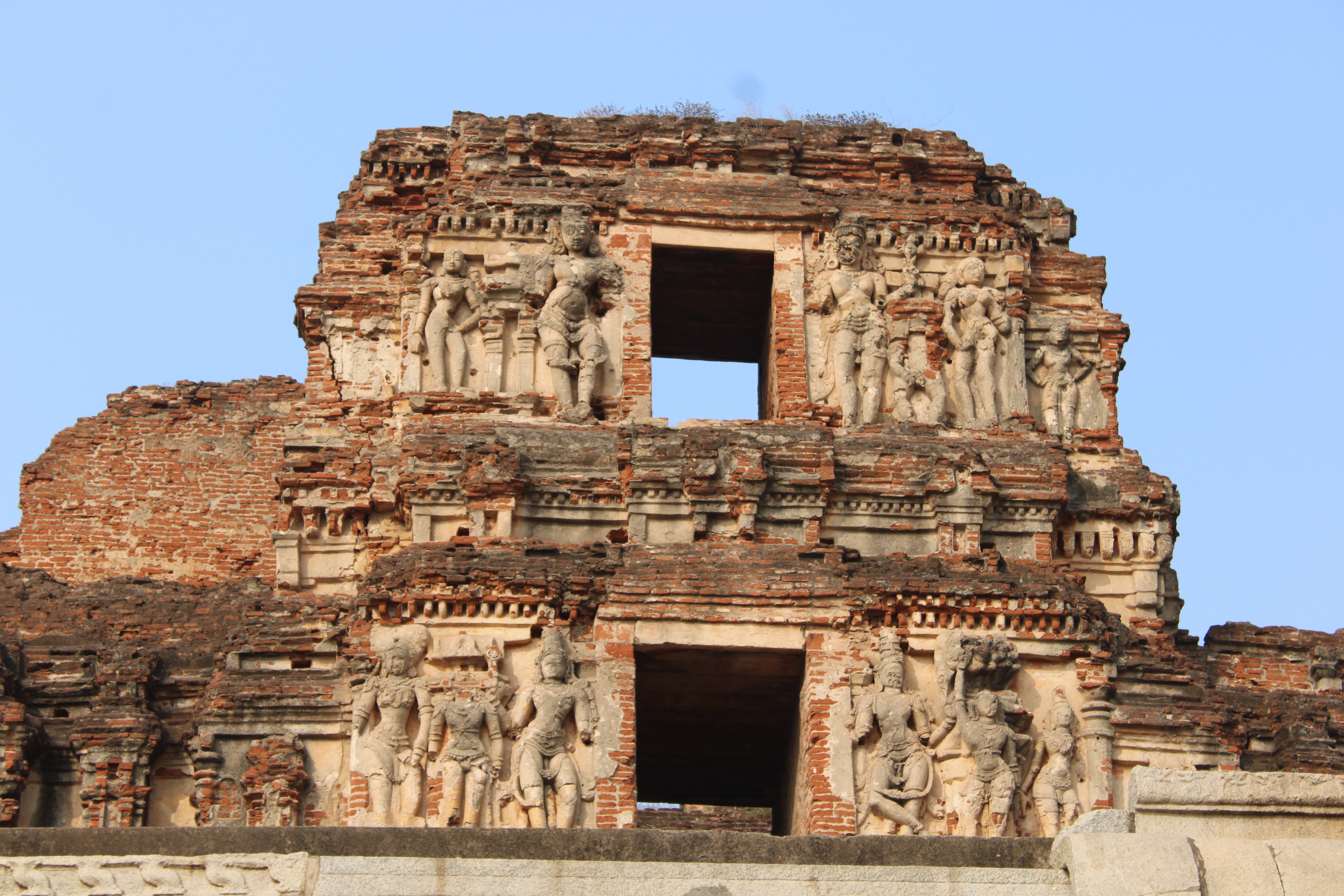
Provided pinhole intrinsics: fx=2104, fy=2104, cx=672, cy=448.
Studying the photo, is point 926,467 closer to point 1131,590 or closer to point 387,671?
point 1131,590

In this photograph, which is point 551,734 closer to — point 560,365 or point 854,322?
point 560,365

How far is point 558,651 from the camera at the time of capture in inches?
685

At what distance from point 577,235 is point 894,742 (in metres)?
6.54

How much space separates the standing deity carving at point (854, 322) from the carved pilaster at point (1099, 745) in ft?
13.2

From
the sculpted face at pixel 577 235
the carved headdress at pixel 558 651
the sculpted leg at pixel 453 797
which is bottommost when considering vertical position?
the sculpted leg at pixel 453 797

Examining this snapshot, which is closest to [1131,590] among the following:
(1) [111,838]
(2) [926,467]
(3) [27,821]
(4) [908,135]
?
(2) [926,467]

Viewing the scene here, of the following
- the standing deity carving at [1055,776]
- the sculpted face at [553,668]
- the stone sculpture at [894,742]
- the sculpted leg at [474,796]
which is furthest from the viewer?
the sculpted face at [553,668]

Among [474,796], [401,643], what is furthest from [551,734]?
[401,643]

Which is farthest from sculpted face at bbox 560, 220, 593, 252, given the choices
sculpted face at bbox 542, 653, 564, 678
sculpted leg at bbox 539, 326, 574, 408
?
sculpted face at bbox 542, 653, 564, 678

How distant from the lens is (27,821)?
58.9 ft

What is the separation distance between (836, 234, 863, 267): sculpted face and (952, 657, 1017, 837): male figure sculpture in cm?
536

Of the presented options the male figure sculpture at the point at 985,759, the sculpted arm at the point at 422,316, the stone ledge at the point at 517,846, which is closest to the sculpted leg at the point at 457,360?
the sculpted arm at the point at 422,316

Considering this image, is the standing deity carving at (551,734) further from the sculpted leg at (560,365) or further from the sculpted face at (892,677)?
the sculpted leg at (560,365)

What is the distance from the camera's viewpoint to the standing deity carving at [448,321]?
20578mm
